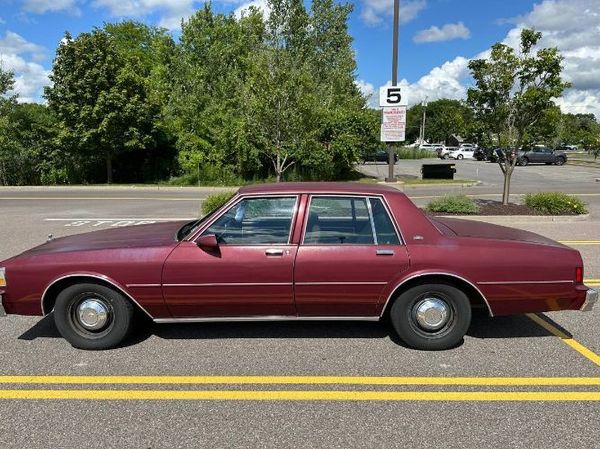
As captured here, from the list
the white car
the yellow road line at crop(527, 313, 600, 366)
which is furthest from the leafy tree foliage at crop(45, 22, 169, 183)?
the white car

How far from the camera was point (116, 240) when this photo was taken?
4309 millimetres

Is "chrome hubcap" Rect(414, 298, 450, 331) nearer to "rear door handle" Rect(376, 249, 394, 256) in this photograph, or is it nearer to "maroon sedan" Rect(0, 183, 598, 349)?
"maroon sedan" Rect(0, 183, 598, 349)

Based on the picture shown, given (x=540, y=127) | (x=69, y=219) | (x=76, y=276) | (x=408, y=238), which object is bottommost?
(x=69, y=219)

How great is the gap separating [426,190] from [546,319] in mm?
15590

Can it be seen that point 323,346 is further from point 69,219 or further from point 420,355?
point 69,219

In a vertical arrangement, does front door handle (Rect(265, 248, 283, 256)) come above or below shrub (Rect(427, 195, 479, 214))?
above

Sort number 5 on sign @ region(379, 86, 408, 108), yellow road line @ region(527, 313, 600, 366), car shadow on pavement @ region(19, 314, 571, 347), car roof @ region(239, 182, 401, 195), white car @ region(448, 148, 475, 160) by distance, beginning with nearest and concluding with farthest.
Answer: yellow road line @ region(527, 313, 600, 366), car roof @ region(239, 182, 401, 195), car shadow on pavement @ region(19, 314, 571, 347), number 5 on sign @ region(379, 86, 408, 108), white car @ region(448, 148, 475, 160)

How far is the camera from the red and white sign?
17.1 meters

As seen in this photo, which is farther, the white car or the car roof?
the white car

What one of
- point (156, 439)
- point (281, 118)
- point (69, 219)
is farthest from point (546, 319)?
point (281, 118)

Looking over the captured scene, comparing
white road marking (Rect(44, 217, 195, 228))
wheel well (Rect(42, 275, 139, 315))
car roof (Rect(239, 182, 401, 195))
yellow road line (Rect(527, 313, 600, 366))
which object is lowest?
white road marking (Rect(44, 217, 195, 228))

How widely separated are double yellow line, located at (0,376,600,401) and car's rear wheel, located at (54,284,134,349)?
1.59 feet

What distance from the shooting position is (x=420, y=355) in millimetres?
4020

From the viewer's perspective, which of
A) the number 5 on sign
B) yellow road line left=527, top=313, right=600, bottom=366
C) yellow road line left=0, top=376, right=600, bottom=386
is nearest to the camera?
yellow road line left=0, top=376, right=600, bottom=386
